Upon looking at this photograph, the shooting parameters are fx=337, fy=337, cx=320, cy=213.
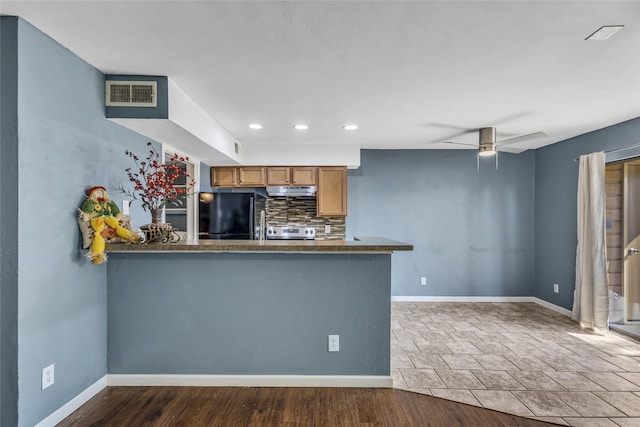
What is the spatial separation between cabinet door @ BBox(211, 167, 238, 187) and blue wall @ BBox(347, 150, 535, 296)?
5.92 ft

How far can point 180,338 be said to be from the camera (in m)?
2.58

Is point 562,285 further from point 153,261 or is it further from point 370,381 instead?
point 153,261

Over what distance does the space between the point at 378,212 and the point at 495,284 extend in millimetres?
2170

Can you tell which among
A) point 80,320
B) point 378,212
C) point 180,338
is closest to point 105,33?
point 80,320

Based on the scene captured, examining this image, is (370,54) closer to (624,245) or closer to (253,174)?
(253,174)

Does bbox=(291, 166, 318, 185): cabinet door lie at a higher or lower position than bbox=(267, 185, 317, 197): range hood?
higher

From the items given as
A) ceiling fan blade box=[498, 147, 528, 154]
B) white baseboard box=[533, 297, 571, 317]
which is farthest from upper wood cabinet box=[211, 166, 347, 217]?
white baseboard box=[533, 297, 571, 317]

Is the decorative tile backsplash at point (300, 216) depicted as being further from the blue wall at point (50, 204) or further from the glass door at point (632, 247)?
the glass door at point (632, 247)

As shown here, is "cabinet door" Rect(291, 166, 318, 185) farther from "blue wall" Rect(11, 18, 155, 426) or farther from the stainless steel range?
"blue wall" Rect(11, 18, 155, 426)

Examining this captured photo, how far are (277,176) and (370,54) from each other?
10.1 ft

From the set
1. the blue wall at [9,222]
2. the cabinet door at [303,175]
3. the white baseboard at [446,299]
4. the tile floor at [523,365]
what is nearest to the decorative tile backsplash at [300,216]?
the cabinet door at [303,175]

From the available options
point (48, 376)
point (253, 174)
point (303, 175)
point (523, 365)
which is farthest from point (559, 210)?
point (48, 376)

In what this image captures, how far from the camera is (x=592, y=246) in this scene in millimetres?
3951

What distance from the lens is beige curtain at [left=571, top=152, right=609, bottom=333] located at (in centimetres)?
387
